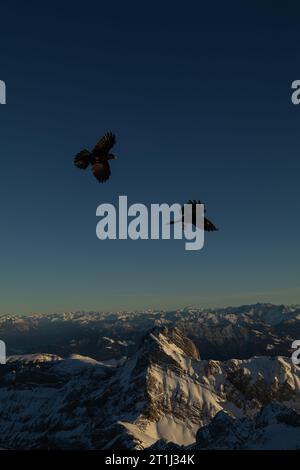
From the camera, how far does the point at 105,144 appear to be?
22297 mm

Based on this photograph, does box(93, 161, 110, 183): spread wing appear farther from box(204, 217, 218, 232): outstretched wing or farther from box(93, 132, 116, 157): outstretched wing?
box(204, 217, 218, 232): outstretched wing

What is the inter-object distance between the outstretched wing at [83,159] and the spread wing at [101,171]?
47cm

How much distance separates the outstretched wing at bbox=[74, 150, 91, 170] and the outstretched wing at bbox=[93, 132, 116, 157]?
0.40 metres

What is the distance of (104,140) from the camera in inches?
883

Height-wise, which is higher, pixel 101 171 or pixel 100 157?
pixel 100 157

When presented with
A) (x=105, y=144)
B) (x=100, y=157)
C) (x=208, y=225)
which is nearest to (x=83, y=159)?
(x=100, y=157)

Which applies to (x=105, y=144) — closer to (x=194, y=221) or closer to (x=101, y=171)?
(x=101, y=171)

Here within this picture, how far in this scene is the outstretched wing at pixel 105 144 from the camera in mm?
22059

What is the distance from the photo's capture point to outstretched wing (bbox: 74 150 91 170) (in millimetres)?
20855

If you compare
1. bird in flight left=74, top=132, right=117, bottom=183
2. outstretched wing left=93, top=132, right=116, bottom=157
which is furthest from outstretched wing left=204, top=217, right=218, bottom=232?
outstretched wing left=93, top=132, right=116, bottom=157

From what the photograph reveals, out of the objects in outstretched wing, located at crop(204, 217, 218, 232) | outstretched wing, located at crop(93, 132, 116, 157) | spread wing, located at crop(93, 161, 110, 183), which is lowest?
outstretched wing, located at crop(204, 217, 218, 232)

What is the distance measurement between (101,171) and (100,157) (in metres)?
0.57

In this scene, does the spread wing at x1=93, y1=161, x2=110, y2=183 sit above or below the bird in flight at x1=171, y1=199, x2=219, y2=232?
above
